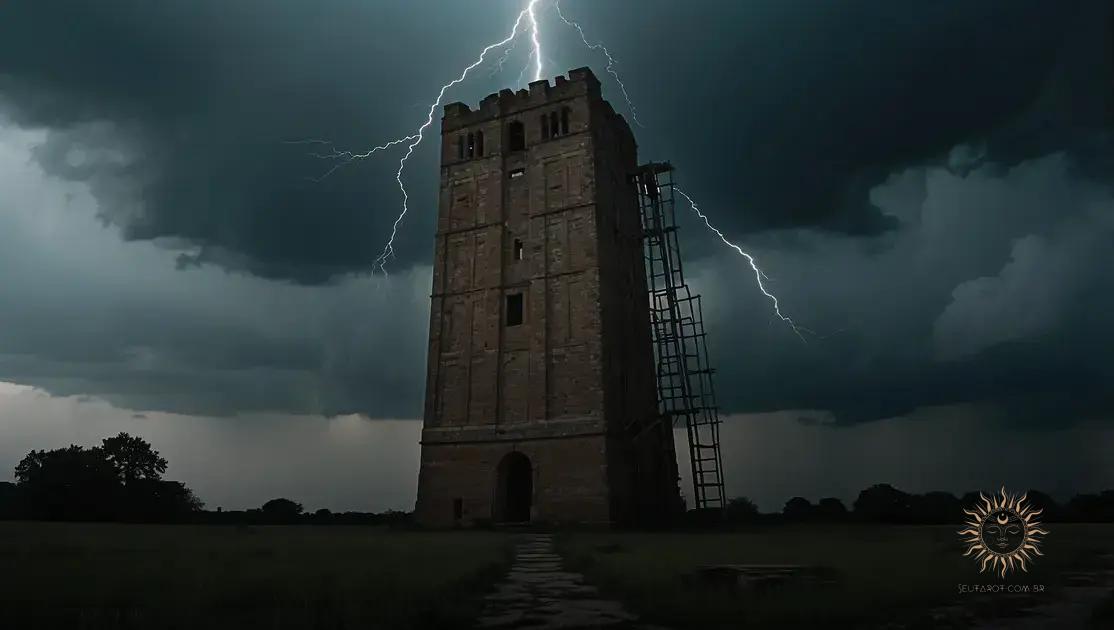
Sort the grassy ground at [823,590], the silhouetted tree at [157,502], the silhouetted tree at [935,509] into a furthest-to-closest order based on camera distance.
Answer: the silhouetted tree at [157,502] → the silhouetted tree at [935,509] → the grassy ground at [823,590]

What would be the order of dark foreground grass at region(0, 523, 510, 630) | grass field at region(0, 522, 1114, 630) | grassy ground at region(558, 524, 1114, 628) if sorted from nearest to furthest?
dark foreground grass at region(0, 523, 510, 630)
grass field at region(0, 522, 1114, 630)
grassy ground at region(558, 524, 1114, 628)

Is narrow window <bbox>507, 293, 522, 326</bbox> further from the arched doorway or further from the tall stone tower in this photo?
the arched doorway

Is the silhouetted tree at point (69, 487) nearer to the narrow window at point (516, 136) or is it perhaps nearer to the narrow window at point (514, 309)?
the narrow window at point (514, 309)

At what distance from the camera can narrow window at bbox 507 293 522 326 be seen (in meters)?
27.9

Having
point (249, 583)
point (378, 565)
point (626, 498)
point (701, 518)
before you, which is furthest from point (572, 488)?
point (249, 583)

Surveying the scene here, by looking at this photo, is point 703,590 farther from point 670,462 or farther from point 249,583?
point 670,462

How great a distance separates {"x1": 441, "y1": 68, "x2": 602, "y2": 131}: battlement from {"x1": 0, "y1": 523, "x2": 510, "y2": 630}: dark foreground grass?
24.8 meters

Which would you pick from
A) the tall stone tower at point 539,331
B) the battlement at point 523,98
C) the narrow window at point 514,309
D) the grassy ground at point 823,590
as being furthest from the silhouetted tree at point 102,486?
the grassy ground at point 823,590

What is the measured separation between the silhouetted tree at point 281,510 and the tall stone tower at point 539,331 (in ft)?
48.2

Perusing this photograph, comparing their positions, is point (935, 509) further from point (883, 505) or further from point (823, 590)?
point (823, 590)

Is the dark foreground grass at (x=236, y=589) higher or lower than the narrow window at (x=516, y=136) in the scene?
lower

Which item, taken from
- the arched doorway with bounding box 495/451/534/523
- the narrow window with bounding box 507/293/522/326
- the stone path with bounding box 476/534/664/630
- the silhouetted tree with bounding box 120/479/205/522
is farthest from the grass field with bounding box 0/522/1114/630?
the silhouetted tree with bounding box 120/479/205/522

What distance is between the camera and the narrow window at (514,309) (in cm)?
2794

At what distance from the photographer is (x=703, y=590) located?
17.7 ft
